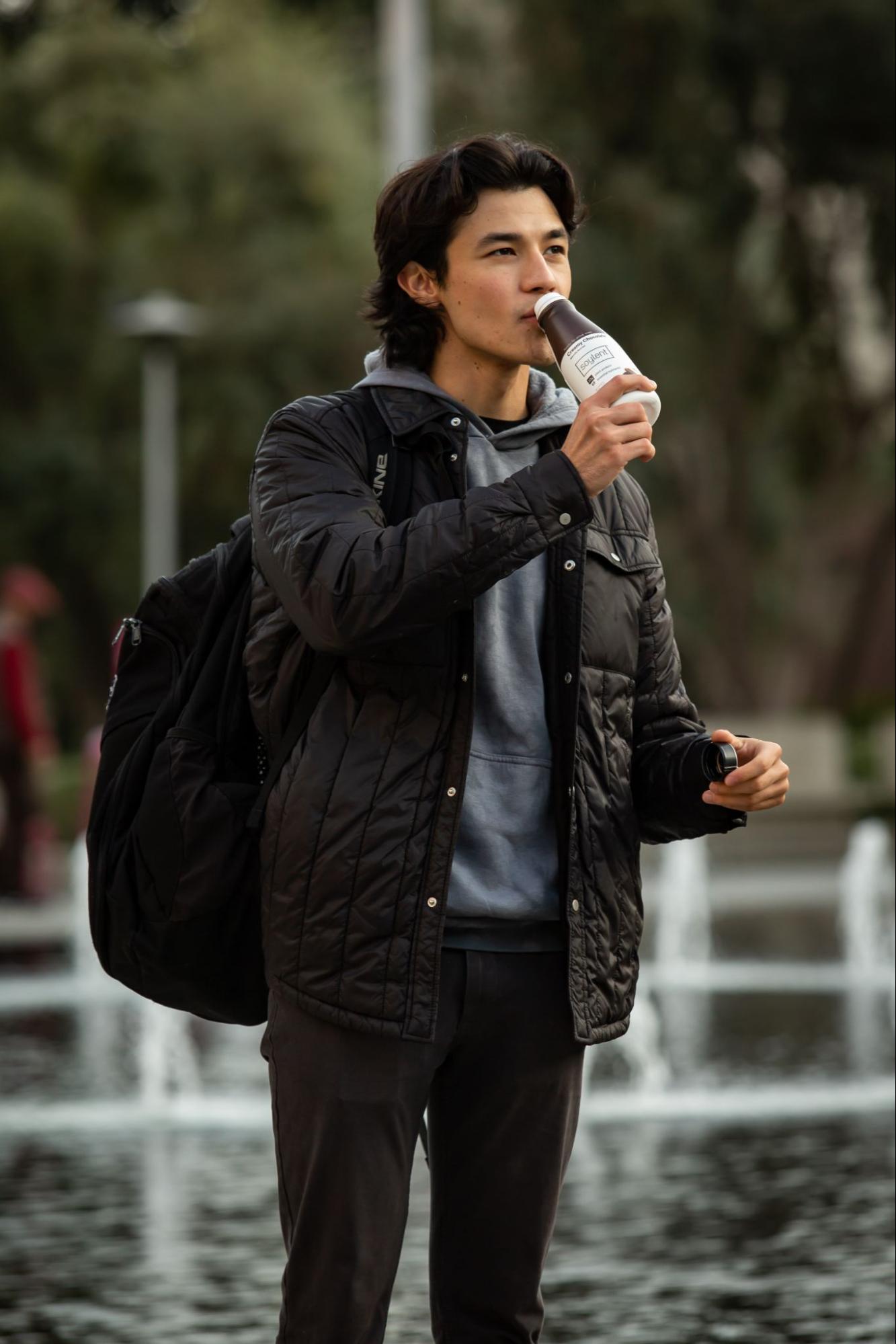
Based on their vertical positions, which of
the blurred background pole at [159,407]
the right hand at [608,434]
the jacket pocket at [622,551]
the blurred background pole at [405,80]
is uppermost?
the blurred background pole at [405,80]

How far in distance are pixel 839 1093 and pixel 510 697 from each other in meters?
5.61

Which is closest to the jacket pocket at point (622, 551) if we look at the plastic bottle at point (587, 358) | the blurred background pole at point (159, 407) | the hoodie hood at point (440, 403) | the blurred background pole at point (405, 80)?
the hoodie hood at point (440, 403)

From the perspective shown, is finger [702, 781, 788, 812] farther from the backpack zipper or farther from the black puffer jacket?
the backpack zipper

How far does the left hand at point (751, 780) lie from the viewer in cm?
331

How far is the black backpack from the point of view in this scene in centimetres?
334

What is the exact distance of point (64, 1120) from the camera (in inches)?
323

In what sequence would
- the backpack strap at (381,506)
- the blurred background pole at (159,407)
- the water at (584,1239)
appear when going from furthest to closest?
the blurred background pole at (159,407)
the water at (584,1239)
the backpack strap at (381,506)

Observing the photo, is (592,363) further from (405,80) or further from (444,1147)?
(405,80)

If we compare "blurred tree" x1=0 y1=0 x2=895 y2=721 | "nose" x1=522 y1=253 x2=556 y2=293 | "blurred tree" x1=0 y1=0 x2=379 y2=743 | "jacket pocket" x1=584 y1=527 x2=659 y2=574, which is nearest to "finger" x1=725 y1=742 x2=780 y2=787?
"jacket pocket" x1=584 y1=527 x2=659 y2=574

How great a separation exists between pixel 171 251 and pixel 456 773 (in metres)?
25.8

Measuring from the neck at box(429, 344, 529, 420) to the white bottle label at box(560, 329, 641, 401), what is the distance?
0.97 ft

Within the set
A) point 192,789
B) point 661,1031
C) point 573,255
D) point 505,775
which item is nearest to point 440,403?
point 505,775

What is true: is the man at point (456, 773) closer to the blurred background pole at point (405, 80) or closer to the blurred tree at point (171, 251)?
the blurred background pole at point (405, 80)

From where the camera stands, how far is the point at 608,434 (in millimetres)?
3090
